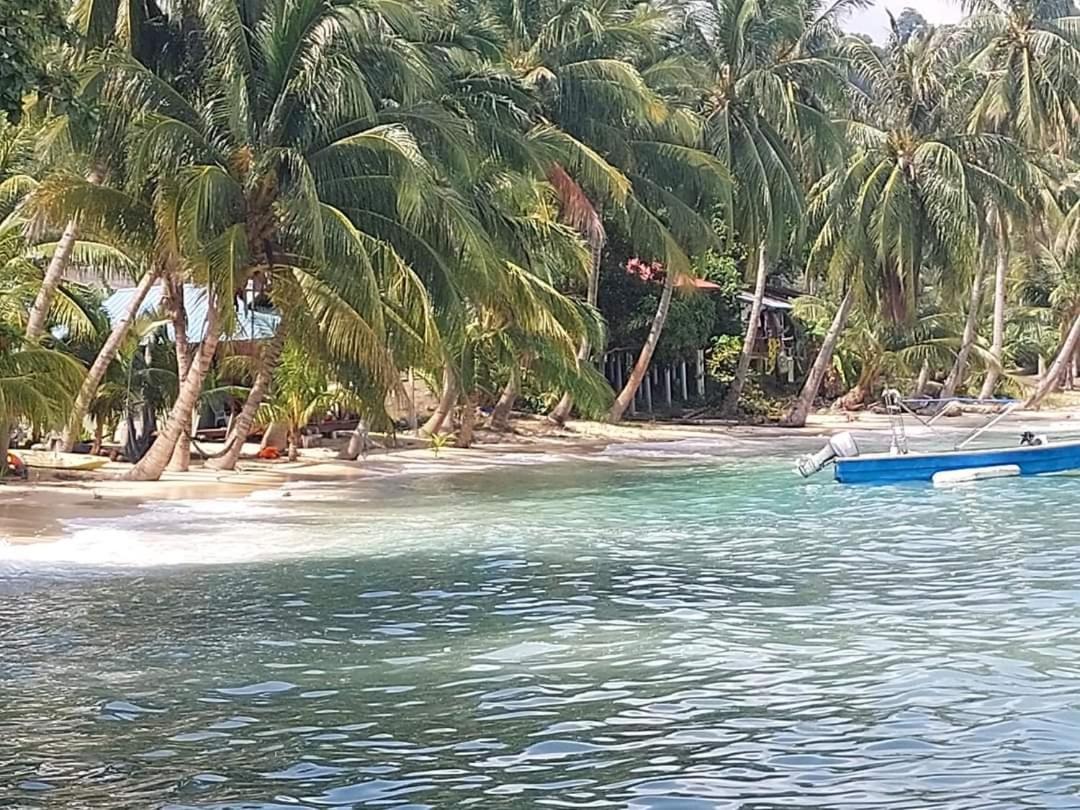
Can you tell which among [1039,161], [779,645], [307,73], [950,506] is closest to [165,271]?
[307,73]

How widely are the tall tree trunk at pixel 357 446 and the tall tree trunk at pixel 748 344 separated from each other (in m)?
13.0

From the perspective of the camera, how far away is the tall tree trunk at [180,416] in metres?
19.9

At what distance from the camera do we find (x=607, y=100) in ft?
96.6

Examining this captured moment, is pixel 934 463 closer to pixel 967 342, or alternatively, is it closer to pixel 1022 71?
pixel 967 342

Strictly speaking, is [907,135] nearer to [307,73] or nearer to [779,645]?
[307,73]

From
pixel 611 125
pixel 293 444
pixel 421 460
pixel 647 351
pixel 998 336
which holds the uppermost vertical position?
pixel 611 125

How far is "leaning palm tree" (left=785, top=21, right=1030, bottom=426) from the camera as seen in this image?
34938 millimetres

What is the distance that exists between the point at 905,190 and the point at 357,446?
53.7 ft

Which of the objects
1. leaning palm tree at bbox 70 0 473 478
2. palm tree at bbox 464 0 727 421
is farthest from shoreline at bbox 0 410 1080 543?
leaning palm tree at bbox 70 0 473 478

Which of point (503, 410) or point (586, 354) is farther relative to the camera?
point (586, 354)

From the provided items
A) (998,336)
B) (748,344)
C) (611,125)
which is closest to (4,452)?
(611,125)

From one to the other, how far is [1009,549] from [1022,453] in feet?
26.7

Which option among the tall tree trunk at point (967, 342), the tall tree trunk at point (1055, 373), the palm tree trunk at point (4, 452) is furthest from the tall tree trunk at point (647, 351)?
the palm tree trunk at point (4, 452)

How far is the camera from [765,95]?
3369 cm
